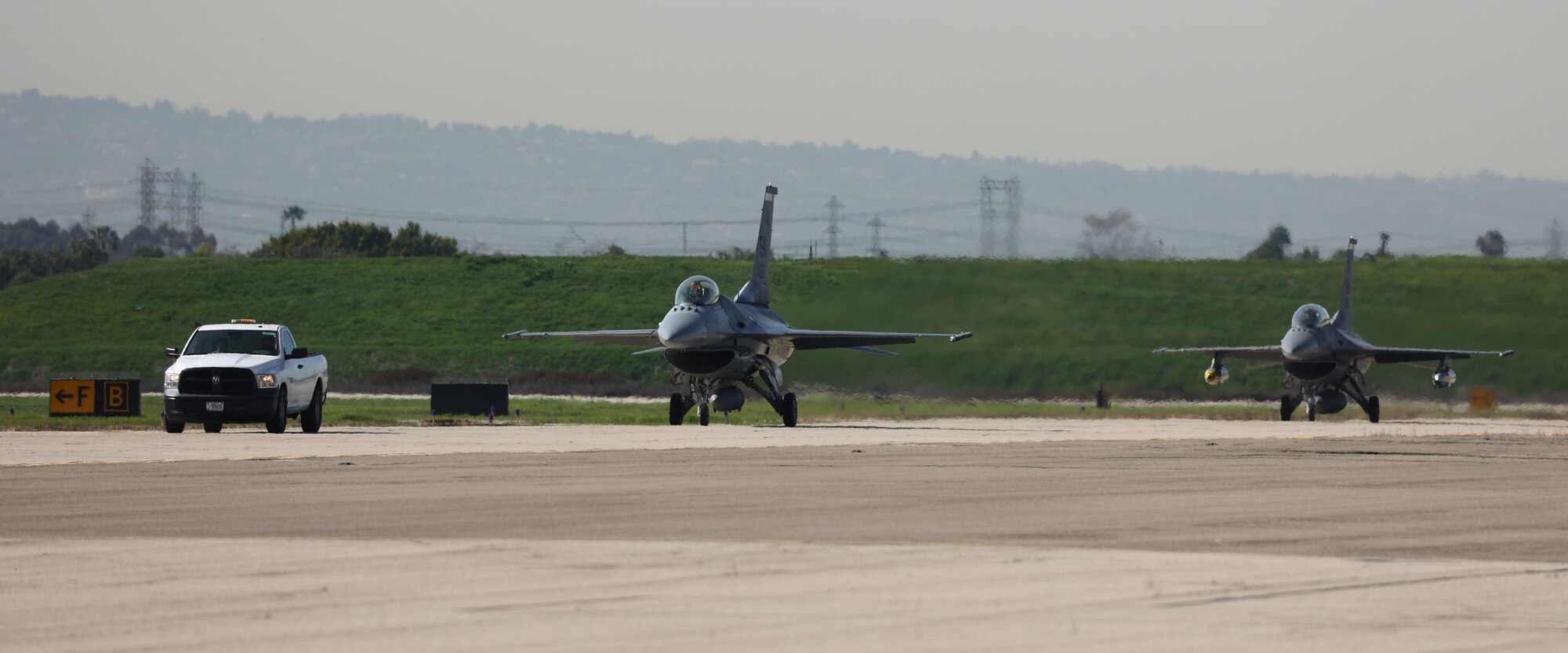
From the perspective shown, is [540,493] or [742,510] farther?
[540,493]

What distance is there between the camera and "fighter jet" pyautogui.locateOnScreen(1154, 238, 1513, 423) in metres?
51.5

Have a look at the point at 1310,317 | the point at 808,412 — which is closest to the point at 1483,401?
the point at 1310,317

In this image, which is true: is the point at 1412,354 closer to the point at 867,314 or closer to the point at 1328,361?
the point at 1328,361

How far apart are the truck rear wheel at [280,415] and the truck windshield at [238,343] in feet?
3.57

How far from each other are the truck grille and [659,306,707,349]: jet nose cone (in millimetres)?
10242

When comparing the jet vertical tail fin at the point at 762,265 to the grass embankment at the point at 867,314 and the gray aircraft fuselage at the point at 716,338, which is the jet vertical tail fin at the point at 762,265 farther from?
the grass embankment at the point at 867,314

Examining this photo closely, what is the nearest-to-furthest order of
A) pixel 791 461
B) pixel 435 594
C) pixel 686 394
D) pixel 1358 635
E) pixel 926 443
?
pixel 1358 635 → pixel 435 594 → pixel 791 461 → pixel 926 443 → pixel 686 394

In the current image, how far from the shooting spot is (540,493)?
17.5 metres

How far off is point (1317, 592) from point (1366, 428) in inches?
1439

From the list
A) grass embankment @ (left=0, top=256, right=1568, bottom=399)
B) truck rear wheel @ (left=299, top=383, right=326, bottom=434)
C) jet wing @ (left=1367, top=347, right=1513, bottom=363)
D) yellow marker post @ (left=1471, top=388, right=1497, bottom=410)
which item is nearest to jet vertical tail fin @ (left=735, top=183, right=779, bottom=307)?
grass embankment @ (left=0, top=256, right=1568, bottom=399)

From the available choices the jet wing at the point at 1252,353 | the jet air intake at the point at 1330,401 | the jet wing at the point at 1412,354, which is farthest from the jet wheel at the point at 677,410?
the jet wing at the point at 1412,354

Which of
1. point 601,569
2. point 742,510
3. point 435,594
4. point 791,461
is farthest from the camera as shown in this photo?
point 791,461

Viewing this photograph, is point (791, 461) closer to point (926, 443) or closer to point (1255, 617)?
point (926, 443)

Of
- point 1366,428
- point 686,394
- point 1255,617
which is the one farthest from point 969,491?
point 1366,428
